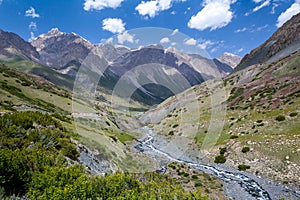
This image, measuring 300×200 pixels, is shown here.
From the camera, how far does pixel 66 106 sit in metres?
54.2

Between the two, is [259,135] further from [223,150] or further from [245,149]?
[223,150]

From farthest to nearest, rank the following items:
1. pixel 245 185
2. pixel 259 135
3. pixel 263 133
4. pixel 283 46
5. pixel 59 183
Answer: pixel 283 46 → pixel 263 133 → pixel 259 135 → pixel 245 185 → pixel 59 183

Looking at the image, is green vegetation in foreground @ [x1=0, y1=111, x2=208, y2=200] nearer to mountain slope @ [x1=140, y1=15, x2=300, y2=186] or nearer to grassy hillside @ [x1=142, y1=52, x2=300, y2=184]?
mountain slope @ [x1=140, y1=15, x2=300, y2=186]

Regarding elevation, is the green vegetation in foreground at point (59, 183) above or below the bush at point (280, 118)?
below

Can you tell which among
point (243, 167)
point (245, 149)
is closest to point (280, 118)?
point (245, 149)

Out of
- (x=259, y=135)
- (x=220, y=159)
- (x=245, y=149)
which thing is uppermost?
(x=259, y=135)

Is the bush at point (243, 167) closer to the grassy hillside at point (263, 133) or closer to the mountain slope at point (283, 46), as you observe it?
the grassy hillside at point (263, 133)

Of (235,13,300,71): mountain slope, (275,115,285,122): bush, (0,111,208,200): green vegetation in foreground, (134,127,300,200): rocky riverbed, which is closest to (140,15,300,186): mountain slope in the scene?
(275,115,285,122): bush

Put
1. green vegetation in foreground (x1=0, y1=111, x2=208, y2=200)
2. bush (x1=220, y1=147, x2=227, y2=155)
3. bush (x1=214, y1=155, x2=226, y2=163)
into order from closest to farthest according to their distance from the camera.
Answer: green vegetation in foreground (x1=0, y1=111, x2=208, y2=200)
bush (x1=214, y1=155, x2=226, y2=163)
bush (x1=220, y1=147, x2=227, y2=155)

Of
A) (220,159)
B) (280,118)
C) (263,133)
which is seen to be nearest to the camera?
(220,159)

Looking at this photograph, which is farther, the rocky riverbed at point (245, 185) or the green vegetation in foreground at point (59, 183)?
the rocky riverbed at point (245, 185)

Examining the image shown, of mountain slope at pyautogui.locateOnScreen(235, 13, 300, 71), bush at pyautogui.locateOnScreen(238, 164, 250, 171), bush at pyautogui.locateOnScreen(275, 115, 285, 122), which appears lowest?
bush at pyautogui.locateOnScreen(238, 164, 250, 171)

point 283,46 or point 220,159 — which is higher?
point 283,46

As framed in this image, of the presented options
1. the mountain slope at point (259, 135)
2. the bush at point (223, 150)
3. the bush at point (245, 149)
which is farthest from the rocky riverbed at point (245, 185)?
the bush at point (245, 149)
